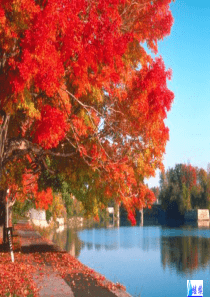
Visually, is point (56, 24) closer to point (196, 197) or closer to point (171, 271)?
point (171, 271)

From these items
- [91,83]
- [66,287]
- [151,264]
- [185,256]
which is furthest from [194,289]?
[185,256]

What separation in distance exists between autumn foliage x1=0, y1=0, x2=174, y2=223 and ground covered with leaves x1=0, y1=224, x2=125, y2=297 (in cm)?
260

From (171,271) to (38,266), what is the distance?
579 inches

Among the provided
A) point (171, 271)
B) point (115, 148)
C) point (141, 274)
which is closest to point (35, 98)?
point (115, 148)

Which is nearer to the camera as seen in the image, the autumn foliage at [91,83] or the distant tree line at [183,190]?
the autumn foliage at [91,83]

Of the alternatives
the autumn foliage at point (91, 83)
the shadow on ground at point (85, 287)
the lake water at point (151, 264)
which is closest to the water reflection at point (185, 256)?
Result: the lake water at point (151, 264)

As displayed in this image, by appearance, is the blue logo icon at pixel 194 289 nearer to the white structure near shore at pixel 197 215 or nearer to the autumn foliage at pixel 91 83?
the autumn foliage at pixel 91 83

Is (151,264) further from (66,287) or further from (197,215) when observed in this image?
(197,215)

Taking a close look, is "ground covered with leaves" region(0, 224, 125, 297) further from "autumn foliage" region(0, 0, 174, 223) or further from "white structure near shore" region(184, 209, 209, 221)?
"white structure near shore" region(184, 209, 209, 221)

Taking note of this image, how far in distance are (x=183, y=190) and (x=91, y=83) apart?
105303mm

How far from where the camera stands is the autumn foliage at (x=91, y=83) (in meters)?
10.3

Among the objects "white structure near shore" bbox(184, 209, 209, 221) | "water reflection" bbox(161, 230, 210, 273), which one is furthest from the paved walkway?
"white structure near shore" bbox(184, 209, 209, 221)

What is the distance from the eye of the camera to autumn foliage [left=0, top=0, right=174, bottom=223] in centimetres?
1032

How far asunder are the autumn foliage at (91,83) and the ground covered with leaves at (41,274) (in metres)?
2.60
